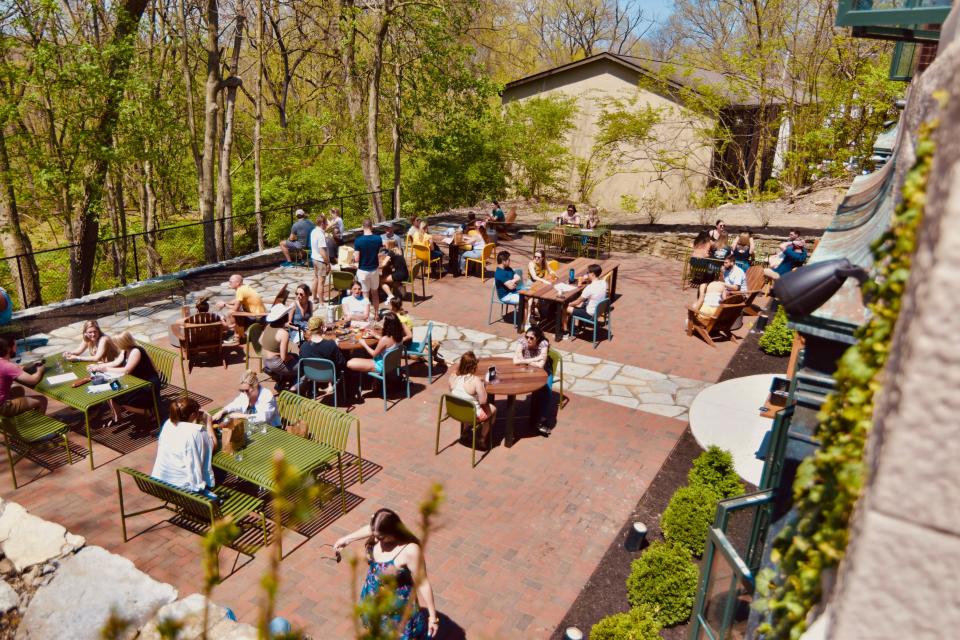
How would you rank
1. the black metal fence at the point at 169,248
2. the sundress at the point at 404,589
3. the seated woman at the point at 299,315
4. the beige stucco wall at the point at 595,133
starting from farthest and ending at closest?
1. the black metal fence at the point at 169,248
2. the beige stucco wall at the point at 595,133
3. the seated woman at the point at 299,315
4. the sundress at the point at 404,589

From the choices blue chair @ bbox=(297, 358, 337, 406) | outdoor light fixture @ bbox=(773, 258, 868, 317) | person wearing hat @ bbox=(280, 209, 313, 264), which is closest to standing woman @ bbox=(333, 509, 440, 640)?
outdoor light fixture @ bbox=(773, 258, 868, 317)

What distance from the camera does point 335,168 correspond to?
87.0ft

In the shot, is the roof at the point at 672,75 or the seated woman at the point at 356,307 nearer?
the seated woman at the point at 356,307

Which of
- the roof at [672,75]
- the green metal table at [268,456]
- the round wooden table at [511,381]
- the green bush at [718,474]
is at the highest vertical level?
the roof at [672,75]

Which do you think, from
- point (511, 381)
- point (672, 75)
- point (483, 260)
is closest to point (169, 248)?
point (483, 260)

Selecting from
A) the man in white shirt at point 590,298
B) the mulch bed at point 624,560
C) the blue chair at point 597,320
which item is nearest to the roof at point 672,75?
the man in white shirt at point 590,298

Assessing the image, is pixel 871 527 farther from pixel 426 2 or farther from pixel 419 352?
pixel 426 2

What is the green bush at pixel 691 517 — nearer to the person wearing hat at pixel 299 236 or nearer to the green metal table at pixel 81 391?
the green metal table at pixel 81 391

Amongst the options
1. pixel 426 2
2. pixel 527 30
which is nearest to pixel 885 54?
pixel 426 2

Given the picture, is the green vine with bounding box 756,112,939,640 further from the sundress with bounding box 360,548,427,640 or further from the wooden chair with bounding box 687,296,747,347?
the wooden chair with bounding box 687,296,747,347

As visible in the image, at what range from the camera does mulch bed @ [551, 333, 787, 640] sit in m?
5.41

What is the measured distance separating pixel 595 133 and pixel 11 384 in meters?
20.5

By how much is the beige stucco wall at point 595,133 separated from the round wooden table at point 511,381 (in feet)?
48.0

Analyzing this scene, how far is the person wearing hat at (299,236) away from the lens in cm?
1450
